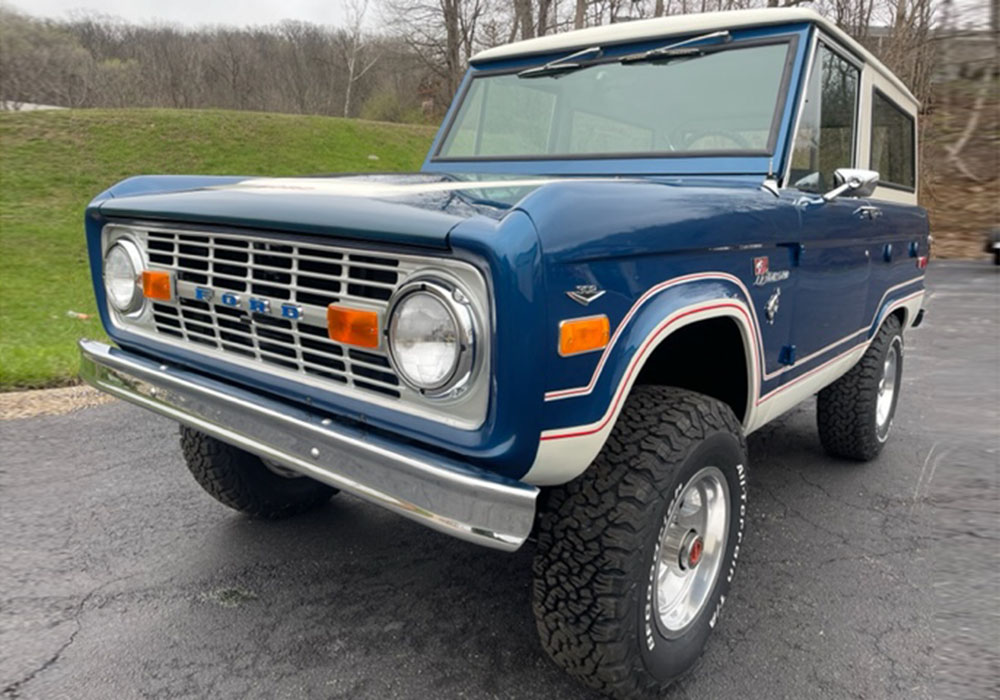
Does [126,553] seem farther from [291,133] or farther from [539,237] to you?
[291,133]

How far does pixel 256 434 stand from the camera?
6.81 ft

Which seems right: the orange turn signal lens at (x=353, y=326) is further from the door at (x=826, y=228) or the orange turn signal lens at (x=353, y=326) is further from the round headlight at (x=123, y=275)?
the door at (x=826, y=228)

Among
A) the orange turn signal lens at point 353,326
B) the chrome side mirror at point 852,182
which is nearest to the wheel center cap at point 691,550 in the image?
the orange turn signal lens at point 353,326

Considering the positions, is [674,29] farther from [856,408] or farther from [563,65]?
[856,408]

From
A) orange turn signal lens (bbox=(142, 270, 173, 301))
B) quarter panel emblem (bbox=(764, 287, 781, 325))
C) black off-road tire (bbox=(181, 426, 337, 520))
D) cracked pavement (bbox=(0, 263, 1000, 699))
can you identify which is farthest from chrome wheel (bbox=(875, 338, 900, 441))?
orange turn signal lens (bbox=(142, 270, 173, 301))

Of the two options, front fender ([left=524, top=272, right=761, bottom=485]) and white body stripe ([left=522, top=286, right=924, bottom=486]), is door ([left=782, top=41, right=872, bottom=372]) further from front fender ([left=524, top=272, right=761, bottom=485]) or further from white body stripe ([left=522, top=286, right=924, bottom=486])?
front fender ([left=524, top=272, right=761, bottom=485])

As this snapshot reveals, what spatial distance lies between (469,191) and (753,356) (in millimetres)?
1072

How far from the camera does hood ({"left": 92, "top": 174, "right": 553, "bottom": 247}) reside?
1750mm

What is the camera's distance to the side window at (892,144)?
3.77 metres

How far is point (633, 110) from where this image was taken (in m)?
3.08

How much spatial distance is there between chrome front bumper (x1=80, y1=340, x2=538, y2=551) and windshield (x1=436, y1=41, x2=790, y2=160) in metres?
1.73

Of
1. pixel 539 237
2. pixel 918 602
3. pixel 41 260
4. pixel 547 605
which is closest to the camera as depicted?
pixel 539 237

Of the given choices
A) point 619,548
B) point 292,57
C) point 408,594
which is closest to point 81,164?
point 408,594

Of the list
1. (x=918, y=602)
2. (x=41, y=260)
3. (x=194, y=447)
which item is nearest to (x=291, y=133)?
(x=41, y=260)
